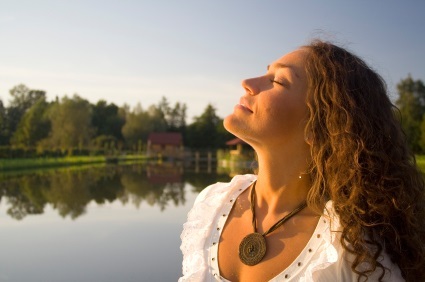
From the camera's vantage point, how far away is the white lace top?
1.16 metres

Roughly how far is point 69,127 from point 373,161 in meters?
30.4

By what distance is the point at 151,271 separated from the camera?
13.3 feet

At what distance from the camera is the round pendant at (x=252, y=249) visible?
4.27 ft

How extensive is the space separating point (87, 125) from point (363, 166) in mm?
32011

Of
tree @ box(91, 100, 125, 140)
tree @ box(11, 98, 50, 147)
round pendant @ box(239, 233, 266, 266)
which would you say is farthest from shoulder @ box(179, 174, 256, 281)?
tree @ box(91, 100, 125, 140)

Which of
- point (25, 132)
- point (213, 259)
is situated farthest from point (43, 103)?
point (213, 259)

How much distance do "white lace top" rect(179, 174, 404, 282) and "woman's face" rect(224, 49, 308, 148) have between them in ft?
0.85

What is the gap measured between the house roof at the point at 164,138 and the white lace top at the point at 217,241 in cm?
4054

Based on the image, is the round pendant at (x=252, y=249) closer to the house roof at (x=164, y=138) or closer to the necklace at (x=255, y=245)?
the necklace at (x=255, y=245)

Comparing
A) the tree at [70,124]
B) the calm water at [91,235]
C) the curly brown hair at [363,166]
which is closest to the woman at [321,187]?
the curly brown hair at [363,166]

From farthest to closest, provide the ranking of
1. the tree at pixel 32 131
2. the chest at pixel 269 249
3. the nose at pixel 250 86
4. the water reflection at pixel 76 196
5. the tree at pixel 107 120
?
A: the tree at pixel 107 120 → the tree at pixel 32 131 → the water reflection at pixel 76 196 → the nose at pixel 250 86 → the chest at pixel 269 249

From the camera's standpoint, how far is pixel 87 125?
→ 31.8m

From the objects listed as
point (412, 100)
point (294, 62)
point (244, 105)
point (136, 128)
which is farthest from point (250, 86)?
point (136, 128)

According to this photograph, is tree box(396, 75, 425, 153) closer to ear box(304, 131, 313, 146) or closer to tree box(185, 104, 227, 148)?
tree box(185, 104, 227, 148)
